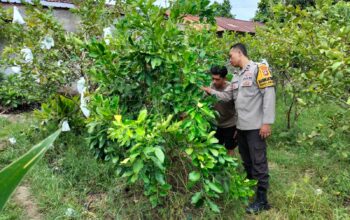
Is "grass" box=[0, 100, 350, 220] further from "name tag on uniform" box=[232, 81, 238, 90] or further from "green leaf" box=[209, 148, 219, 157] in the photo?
"name tag on uniform" box=[232, 81, 238, 90]

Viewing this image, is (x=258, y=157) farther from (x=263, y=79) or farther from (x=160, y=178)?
(x=160, y=178)

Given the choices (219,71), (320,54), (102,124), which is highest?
(320,54)

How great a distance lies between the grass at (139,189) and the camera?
2906 mm

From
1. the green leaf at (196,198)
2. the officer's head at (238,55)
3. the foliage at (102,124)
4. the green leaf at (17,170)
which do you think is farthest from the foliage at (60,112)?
the green leaf at (17,170)

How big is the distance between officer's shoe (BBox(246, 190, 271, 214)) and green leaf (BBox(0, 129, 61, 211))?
2.78 m

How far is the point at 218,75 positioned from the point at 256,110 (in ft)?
2.22

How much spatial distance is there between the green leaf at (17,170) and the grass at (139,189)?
7.88ft

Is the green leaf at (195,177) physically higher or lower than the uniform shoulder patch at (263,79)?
lower

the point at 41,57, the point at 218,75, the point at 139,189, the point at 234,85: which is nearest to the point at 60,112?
the point at 41,57

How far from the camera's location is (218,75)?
3.49 metres

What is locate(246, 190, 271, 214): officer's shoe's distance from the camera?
118 inches

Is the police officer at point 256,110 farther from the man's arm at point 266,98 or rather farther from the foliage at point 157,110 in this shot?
the foliage at point 157,110

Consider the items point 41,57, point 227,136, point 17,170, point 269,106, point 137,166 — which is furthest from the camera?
point 41,57

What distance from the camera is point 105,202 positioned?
3129mm
